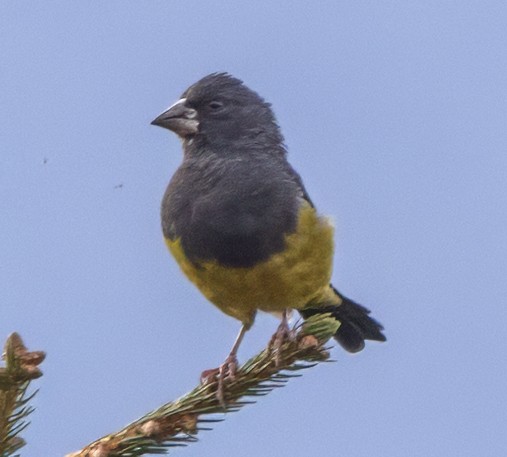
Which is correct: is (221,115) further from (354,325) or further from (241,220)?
(354,325)

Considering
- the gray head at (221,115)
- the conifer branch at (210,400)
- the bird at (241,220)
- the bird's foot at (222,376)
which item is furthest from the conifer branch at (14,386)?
the gray head at (221,115)

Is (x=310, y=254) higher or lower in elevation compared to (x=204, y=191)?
lower

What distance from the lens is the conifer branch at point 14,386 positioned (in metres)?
2.02

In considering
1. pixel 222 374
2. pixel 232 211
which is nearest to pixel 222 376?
pixel 222 374

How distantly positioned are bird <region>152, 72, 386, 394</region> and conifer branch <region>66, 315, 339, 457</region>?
0.66m

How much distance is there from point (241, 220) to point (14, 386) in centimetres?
206

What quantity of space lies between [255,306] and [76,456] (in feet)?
6.35

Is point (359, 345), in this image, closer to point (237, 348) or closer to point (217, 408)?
point (237, 348)

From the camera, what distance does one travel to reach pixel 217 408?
2703 mm

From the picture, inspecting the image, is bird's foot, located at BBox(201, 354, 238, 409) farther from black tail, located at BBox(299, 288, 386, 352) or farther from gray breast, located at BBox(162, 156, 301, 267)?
black tail, located at BBox(299, 288, 386, 352)

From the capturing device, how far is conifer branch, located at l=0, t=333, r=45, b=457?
2020 mm

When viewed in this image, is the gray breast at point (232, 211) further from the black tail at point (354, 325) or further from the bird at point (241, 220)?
the black tail at point (354, 325)

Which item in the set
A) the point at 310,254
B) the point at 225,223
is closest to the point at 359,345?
the point at 310,254

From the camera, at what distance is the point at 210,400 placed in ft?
8.92
